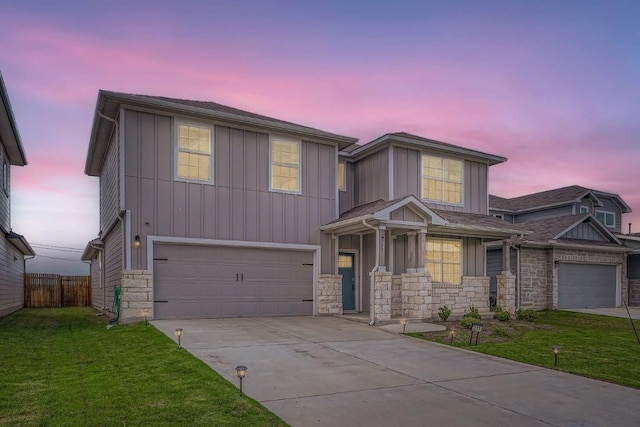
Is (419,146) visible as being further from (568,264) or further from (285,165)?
(568,264)

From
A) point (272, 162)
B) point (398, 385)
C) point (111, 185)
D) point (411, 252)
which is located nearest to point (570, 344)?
point (411, 252)

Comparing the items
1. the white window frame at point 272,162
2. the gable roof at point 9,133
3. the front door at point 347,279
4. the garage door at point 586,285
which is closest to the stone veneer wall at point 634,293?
the garage door at point 586,285

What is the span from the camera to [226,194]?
42.3 feet

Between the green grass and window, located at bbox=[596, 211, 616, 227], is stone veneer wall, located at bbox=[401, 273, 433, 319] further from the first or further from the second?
window, located at bbox=[596, 211, 616, 227]

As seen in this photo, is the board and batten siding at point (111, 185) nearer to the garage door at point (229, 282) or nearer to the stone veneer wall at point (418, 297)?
the garage door at point (229, 282)

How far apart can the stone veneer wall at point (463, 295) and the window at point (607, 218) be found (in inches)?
645

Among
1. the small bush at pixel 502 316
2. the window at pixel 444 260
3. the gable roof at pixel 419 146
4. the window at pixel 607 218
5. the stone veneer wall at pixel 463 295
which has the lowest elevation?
the small bush at pixel 502 316

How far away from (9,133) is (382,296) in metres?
12.3

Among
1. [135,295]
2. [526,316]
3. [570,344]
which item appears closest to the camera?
[570,344]

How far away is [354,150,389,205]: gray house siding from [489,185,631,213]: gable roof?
12757 millimetres

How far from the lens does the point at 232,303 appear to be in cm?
1284

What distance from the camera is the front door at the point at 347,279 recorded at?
15086 mm

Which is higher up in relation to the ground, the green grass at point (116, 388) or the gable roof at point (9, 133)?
the gable roof at point (9, 133)

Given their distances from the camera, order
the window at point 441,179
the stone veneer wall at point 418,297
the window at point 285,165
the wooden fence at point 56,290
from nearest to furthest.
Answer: the stone veneer wall at point 418,297 < the window at point 285,165 < the window at point 441,179 < the wooden fence at point 56,290
